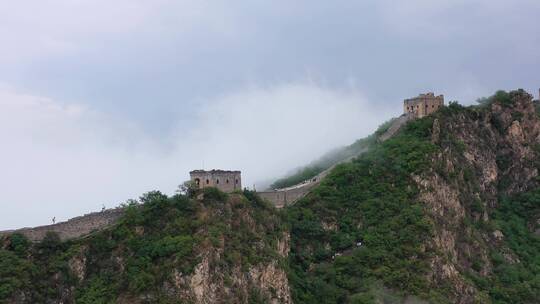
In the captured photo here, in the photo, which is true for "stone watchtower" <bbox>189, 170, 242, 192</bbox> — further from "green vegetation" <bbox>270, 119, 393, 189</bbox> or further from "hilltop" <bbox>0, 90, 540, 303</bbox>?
"green vegetation" <bbox>270, 119, 393, 189</bbox>

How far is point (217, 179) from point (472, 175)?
76.6ft

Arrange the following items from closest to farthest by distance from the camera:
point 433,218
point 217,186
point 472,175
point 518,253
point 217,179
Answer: point 217,186
point 217,179
point 433,218
point 518,253
point 472,175

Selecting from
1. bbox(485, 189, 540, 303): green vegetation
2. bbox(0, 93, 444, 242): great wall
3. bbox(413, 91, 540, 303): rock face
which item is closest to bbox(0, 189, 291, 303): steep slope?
bbox(0, 93, 444, 242): great wall

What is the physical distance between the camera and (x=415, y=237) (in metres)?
70.6

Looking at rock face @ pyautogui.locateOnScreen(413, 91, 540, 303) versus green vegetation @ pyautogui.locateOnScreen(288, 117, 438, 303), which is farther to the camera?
rock face @ pyautogui.locateOnScreen(413, 91, 540, 303)

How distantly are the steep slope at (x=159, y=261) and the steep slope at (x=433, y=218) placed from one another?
17.9 feet

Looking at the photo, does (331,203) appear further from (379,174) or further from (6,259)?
(6,259)

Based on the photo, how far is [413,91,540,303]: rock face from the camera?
238 ft

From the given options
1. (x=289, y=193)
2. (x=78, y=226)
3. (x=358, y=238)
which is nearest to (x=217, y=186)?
(x=289, y=193)

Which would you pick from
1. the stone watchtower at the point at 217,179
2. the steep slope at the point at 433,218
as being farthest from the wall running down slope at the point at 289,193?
the stone watchtower at the point at 217,179

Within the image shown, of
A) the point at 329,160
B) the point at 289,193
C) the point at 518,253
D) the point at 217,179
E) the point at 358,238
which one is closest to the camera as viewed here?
the point at 358,238

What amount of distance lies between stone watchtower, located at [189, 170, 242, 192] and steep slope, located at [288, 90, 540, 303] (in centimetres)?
524

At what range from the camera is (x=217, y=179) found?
73.0 metres

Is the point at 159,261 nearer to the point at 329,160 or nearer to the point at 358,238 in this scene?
the point at 358,238
